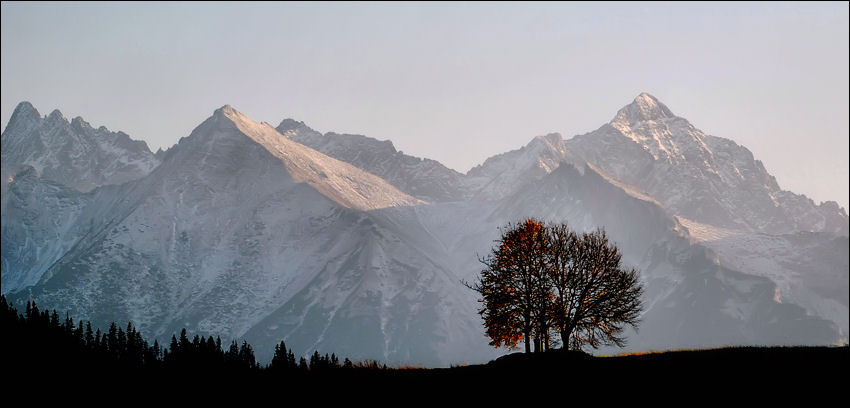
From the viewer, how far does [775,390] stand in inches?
2975

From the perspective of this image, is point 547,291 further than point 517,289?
Yes

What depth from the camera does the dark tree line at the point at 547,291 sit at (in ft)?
356

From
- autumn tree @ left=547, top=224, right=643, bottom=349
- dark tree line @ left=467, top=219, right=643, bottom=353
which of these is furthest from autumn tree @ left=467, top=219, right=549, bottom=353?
autumn tree @ left=547, top=224, right=643, bottom=349

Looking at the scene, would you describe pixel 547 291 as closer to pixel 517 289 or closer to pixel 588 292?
pixel 517 289

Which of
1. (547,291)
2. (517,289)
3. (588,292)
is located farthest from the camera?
(547,291)

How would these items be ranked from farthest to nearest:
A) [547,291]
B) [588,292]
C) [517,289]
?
[547,291]
[588,292]
[517,289]

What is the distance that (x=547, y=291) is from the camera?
361ft

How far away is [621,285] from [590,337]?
5892 millimetres

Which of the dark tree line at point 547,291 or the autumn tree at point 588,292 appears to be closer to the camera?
the dark tree line at point 547,291

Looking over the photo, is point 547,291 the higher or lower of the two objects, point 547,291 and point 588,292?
the higher

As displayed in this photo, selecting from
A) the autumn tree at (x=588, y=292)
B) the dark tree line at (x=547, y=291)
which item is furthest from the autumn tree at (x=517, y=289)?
the autumn tree at (x=588, y=292)

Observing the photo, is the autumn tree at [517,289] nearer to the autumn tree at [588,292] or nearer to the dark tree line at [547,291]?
the dark tree line at [547,291]

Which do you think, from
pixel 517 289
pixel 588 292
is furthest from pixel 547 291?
pixel 588 292

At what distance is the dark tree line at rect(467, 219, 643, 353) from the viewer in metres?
109
